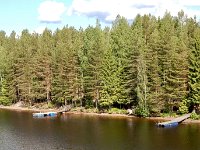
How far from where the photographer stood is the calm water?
63.7 meters

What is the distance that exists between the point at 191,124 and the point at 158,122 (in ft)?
24.8

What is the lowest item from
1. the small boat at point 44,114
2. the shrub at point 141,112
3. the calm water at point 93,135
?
the calm water at point 93,135

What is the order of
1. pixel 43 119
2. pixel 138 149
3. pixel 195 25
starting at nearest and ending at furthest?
pixel 138 149, pixel 43 119, pixel 195 25

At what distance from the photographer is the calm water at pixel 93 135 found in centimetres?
6369

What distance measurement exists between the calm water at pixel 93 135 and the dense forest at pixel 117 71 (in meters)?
8.02

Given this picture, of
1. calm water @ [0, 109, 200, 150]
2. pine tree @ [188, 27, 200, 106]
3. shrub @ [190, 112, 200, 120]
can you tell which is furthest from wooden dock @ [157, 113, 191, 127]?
pine tree @ [188, 27, 200, 106]

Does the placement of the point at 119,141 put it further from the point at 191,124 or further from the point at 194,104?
the point at 194,104

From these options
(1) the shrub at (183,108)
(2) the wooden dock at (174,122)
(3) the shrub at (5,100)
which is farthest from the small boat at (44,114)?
(1) the shrub at (183,108)

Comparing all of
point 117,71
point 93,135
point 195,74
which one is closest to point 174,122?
point 195,74

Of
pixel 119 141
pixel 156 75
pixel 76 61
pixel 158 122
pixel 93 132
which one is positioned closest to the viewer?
pixel 119 141

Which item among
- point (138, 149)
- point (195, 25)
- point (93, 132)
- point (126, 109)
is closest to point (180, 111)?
point (126, 109)

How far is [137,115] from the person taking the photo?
91.2 m

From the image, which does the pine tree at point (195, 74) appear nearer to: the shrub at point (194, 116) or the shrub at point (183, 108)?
the shrub at point (183, 108)

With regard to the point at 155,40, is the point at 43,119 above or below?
below
